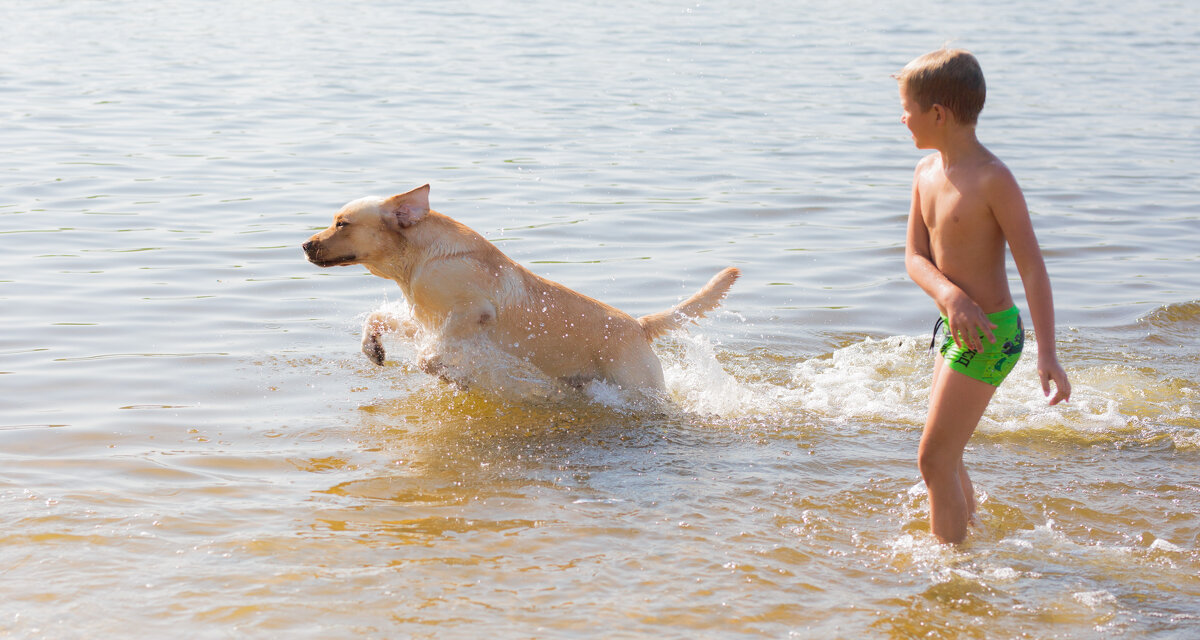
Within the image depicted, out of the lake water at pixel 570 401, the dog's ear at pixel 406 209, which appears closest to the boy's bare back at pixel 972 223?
the lake water at pixel 570 401

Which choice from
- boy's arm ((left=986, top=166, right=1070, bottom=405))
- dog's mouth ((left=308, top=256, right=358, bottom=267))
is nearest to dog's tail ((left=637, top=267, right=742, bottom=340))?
dog's mouth ((left=308, top=256, right=358, bottom=267))

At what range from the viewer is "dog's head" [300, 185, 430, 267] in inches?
265

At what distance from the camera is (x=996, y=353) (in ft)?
15.3

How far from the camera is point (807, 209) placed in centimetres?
1284

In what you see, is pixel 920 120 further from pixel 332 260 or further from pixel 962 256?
pixel 332 260

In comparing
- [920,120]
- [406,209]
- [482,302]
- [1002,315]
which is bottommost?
[482,302]

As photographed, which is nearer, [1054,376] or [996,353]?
[1054,376]

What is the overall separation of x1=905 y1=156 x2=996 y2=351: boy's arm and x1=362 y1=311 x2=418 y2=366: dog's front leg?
3.33 metres

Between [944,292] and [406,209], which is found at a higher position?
[406,209]

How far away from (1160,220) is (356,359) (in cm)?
914

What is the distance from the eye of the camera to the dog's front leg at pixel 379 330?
7129mm

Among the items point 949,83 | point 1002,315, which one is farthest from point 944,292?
point 949,83

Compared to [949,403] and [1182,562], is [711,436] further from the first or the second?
[1182,562]

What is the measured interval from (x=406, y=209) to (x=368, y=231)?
0.25 meters
